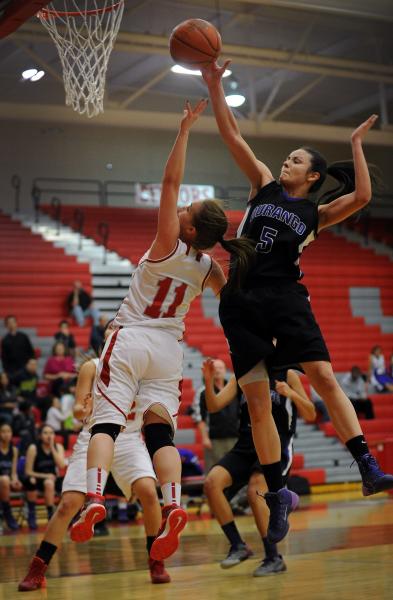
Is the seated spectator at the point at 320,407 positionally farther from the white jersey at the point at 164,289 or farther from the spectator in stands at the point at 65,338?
the white jersey at the point at 164,289

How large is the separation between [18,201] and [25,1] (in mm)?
14716

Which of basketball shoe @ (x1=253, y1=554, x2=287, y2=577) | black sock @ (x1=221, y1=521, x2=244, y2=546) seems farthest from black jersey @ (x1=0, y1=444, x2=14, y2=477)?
basketball shoe @ (x1=253, y1=554, x2=287, y2=577)

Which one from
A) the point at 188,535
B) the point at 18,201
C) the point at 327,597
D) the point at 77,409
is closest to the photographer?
the point at 327,597

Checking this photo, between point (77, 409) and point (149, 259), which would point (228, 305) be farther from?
point (77, 409)

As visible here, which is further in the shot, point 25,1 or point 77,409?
point 25,1

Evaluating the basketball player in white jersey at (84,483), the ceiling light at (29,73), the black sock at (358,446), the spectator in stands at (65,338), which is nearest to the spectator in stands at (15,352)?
the spectator in stands at (65,338)

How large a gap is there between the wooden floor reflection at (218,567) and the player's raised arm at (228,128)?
2.22 metres

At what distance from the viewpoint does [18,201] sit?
21.2 meters

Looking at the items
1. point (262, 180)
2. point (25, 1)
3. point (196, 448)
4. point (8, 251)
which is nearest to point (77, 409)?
point (262, 180)

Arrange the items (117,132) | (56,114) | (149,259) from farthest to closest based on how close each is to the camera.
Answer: (117,132)
(56,114)
(149,259)

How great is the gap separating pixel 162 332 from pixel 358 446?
1.16 meters

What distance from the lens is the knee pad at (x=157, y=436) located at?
4.84 metres

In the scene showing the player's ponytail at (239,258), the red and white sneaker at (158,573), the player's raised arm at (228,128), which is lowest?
the red and white sneaker at (158,573)

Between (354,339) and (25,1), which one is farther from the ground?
(25,1)
